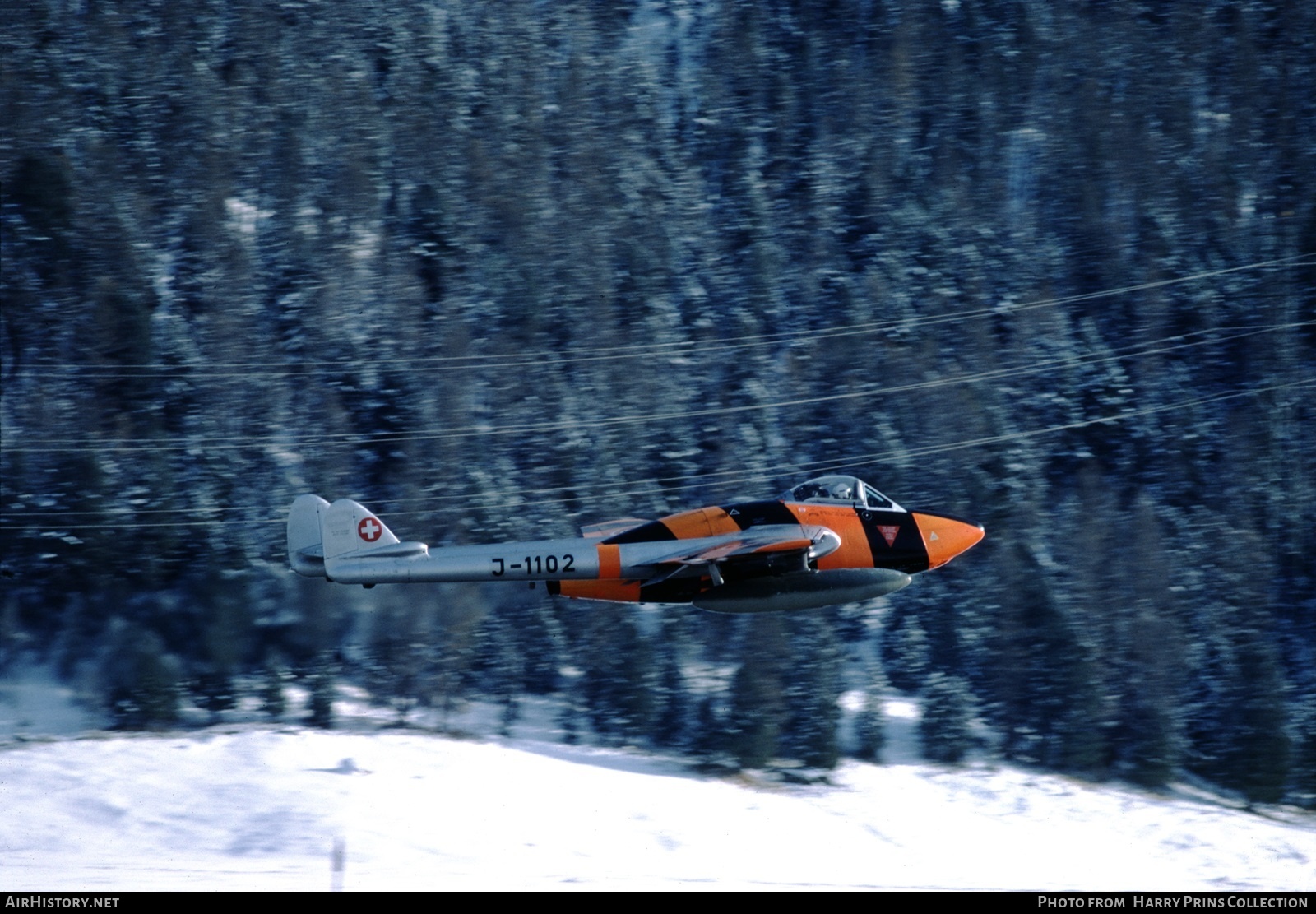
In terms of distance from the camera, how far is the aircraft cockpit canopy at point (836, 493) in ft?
87.1

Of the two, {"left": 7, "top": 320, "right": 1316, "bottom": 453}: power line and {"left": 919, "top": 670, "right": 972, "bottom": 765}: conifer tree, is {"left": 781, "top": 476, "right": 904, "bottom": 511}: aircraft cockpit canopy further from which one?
{"left": 7, "top": 320, "right": 1316, "bottom": 453}: power line

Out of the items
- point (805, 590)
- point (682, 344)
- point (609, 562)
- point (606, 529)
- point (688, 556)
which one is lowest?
point (682, 344)

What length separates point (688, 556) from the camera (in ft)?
82.7

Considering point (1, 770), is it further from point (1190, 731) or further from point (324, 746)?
point (1190, 731)

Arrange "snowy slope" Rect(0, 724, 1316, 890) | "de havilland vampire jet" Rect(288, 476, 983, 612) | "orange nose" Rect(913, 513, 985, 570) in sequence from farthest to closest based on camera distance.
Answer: "orange nose" Rect(913, 513, 985, 570) < "snowy slope" Rect(0, 724, 1316, 890) < "de havilland vampire jet" Rect(288, 476, 983, 612)

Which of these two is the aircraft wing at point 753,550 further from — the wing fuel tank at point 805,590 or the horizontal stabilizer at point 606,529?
the horizontal stabilizer at point 606,529

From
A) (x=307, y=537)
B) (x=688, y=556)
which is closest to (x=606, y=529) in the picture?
(x=688, y=556)

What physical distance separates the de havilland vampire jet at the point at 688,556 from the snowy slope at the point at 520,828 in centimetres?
540

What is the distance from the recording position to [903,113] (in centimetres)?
7519

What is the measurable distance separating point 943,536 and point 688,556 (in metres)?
5.18

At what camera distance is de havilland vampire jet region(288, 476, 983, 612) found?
24953 millimetres

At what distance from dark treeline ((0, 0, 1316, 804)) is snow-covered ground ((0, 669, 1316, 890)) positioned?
3.63 m

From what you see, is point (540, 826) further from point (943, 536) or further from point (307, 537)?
point (943, 536)

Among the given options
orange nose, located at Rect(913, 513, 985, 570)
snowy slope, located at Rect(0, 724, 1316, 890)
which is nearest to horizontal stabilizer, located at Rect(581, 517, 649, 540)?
orange nose, located at Rect(913, 513, 985, 570)
